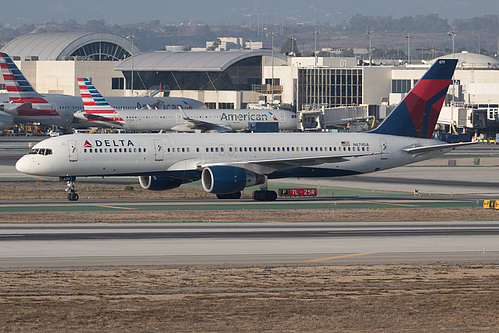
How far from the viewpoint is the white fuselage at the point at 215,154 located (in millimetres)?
54469

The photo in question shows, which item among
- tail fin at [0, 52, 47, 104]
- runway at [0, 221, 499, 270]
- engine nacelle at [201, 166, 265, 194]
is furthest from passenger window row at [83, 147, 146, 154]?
tail fin at [0, 52, 47, 104]

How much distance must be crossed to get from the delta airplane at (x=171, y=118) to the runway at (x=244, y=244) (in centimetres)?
8523

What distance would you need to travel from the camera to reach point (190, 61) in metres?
192

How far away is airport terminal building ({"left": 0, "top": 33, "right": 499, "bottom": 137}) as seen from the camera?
15275 centimetres

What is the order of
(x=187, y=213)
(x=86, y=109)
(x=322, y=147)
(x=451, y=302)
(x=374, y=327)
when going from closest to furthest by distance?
(x=374, y=327) → (x=451, y=302) → (x=187, y=213) → (x=322, y=147) → (x=86, y=109)

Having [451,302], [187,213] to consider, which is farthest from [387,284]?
[187,213]

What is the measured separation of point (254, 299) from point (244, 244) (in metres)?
11.5

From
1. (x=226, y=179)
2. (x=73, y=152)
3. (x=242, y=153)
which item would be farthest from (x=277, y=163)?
(x=73, y=152)

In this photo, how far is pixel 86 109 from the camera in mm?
129750

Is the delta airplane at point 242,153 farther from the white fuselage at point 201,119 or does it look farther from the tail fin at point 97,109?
the tail fin at point 97,109

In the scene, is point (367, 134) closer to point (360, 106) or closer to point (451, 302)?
point (451, 302)

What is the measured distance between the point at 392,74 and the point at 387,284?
143176 millimetres

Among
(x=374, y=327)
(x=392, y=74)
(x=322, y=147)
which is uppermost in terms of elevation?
(x=392, y=74)

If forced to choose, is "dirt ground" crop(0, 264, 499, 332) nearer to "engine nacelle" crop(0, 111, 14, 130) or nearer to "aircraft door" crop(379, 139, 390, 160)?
"aircraft door" crop(379, 139, 390, 160)
